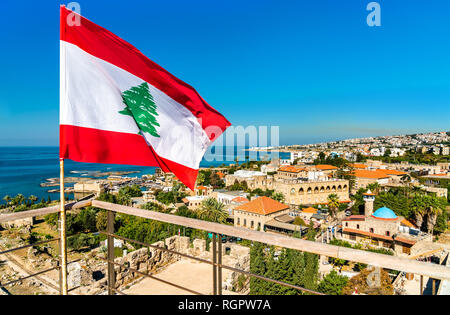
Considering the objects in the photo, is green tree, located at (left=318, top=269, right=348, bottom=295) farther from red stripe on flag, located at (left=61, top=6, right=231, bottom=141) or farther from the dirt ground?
red stripe on flag, located at (left=61, top=6, right=231, bottom=141)

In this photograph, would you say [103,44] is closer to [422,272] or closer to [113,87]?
[113,87]

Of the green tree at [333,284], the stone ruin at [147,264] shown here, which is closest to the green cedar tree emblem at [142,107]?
the stone ruin at [147,264]

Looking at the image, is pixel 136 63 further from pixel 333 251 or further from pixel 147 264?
pixel 147 264

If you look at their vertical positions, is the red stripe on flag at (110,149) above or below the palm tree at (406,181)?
above

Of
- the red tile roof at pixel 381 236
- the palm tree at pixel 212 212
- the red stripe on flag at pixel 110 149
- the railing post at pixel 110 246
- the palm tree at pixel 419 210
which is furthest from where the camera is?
the palm tree at pixel 212 212

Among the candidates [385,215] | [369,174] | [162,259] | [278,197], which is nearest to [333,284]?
[162,259]

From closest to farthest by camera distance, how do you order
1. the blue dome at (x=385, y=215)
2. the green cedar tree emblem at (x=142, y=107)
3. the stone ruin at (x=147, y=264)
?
the green cedar tree emblem at (x=142, y=107) → the stone ruin at (x=147, y=264) → the blue dome at (x=385, y=215)

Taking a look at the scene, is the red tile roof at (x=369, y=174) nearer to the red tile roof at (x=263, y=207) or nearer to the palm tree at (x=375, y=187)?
the palm tree at (x=375, y=187)
